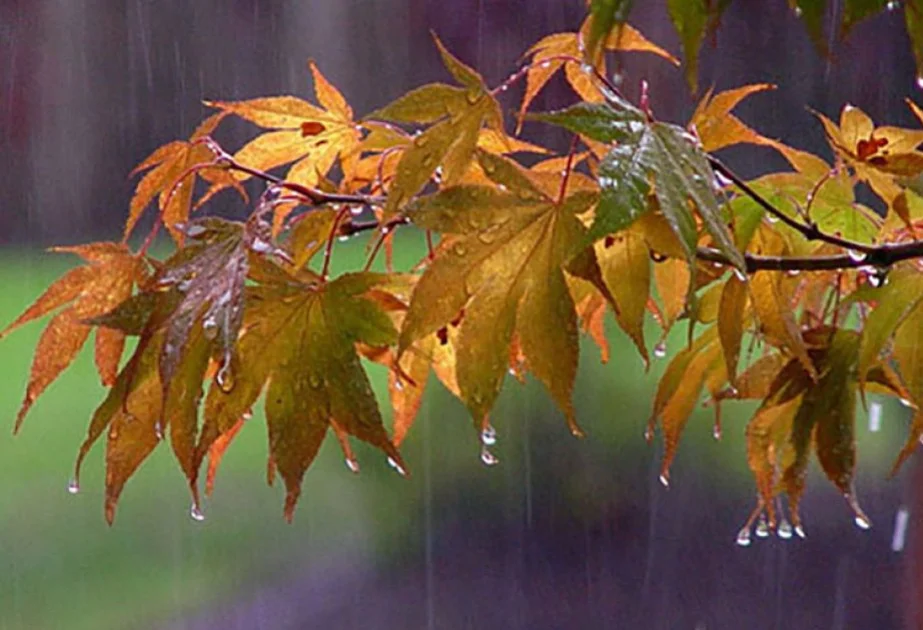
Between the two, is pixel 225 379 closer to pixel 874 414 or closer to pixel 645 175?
pixel 645 175

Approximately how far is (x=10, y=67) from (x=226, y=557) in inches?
39.9

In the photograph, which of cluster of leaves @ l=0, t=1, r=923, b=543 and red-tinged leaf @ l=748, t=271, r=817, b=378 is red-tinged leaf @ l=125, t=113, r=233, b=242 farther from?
red-tinged leaf @ l=748, t=271, r=817, b=378

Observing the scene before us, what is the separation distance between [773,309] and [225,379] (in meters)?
0.16

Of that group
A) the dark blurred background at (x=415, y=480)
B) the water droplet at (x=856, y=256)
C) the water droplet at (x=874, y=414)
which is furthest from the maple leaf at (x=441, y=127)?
the dark blurred background at (x=415, y=480)

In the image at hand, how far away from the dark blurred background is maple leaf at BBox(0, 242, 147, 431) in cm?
126

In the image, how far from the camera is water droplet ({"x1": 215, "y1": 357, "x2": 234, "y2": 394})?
295 millimetres

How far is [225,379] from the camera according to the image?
0.31m

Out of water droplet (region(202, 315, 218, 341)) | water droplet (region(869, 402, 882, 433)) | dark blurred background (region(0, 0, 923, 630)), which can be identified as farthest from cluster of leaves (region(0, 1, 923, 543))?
dark blurred background (region(0, 0, 923, 630))

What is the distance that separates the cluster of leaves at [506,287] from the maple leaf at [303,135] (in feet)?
0.07

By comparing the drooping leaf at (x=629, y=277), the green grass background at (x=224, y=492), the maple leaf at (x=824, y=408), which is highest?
the drooping leaf at (x=629, y=277)

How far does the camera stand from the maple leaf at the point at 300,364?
32 cm

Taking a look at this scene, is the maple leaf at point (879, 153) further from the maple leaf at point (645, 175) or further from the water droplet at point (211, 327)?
the water droplet at point (211, 327)

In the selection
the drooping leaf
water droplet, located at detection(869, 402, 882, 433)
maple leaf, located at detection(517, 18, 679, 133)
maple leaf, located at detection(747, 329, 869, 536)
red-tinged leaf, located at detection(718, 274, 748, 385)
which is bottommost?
water droplet, located at detection(869, 402, 882, 433)

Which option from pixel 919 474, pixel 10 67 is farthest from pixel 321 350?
pixel 10 67
